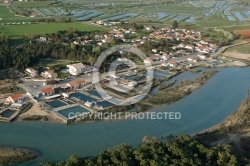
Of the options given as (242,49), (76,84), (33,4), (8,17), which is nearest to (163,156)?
(76,84)

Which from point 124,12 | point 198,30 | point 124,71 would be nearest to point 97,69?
point 124,71

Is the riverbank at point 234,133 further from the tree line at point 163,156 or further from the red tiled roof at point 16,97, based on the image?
the red tiled roof at point 16,97

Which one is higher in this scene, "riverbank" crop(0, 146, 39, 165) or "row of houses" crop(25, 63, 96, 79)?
"row of houses" crop(25, 63, 96, 79)

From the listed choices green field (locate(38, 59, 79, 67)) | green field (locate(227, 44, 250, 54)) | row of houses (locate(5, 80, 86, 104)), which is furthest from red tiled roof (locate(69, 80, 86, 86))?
green field (locate(227, 44, 250, 54))

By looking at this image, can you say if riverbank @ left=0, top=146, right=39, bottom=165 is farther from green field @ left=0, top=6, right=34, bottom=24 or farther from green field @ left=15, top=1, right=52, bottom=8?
green field @ left=15, top=1, right=52, bottom=8

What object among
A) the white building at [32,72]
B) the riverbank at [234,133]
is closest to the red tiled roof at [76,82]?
the white building at [32,72]

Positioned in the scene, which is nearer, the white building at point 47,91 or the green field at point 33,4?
the white building at point 47,91

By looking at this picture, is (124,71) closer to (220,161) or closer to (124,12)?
(220,161)
